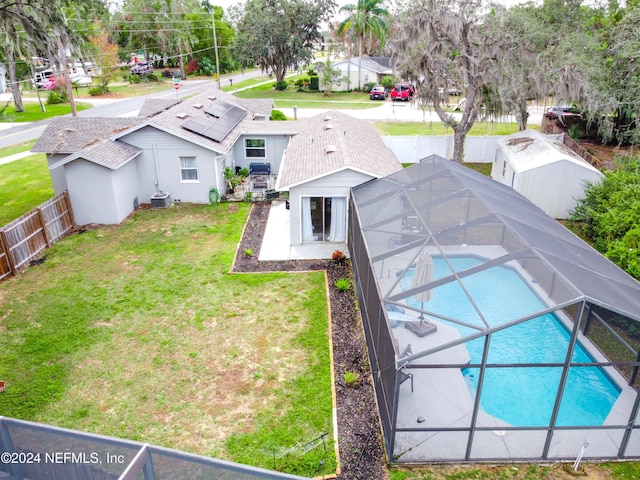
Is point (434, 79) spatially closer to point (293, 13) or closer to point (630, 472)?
point (630, 472)

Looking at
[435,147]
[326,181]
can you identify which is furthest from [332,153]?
[435,147]

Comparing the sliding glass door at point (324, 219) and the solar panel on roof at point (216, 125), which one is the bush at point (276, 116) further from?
the sliding glass door at point (324, 219)

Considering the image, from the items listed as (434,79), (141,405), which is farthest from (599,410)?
(434,79)

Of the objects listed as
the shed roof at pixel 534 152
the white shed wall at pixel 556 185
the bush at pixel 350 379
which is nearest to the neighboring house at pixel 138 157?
the shed roof at pixel 534 152

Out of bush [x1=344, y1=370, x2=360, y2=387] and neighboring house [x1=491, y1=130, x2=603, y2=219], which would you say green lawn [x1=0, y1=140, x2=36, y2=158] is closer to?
bush [x1=344, y1=370, x2=360, y2=387]

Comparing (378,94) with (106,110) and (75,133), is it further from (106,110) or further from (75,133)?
(75,133)

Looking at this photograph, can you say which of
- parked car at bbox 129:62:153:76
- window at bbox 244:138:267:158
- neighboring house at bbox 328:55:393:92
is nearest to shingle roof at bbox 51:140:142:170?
window at bbox 244:138:267:158
